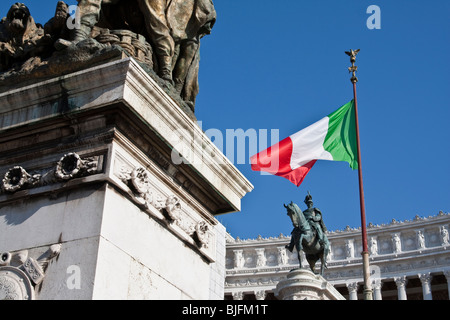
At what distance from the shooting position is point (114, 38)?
18.7 ft

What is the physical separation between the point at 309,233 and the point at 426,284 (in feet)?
107

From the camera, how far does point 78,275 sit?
436cm

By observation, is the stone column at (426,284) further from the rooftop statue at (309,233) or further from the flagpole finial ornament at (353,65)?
the flagpole finial ornament at (353,65)

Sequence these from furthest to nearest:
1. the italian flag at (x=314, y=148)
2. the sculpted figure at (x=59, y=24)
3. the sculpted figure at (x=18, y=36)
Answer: the italian flag at (x=314, y=148), the sculpted figure at (x=18, y=36), the sculpted figure at (x=59, y=24)

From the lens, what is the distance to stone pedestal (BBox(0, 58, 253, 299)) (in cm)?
451

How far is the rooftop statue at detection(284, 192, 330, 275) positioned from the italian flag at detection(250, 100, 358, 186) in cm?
833

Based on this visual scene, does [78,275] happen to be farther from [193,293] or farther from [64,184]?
[193,293]

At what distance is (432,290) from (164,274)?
203 feet

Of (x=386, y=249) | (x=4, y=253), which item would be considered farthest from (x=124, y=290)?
(x=386, y=249)

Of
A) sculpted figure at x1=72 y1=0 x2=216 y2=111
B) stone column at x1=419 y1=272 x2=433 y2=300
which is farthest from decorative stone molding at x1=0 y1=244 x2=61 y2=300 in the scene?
stone column at x1=419 y1=272 x2=433 y2=300

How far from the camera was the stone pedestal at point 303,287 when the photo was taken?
86.1 ft

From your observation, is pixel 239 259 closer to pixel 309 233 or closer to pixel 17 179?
pixel 309 233

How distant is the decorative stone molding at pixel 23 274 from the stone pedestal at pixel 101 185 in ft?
0.05

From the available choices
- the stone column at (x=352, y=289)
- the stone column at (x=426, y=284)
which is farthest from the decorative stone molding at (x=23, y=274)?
the stone column at (x=426, y=284)
